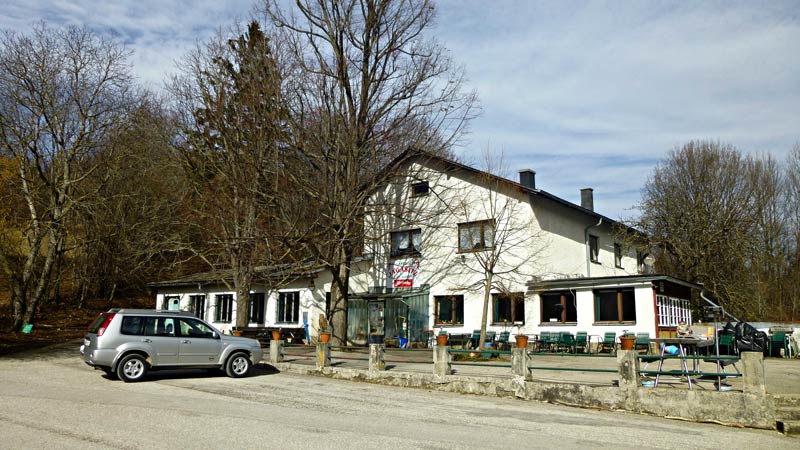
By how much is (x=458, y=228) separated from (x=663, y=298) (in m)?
8.94

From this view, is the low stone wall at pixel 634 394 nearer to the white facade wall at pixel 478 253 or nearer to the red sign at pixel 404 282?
the white facade wall at pixel 478 253

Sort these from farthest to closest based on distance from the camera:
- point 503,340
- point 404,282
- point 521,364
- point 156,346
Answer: point 404,282 → point 503,340 → point 156,346 → point 521,364

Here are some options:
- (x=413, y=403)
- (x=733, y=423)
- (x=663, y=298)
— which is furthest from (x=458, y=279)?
(x=733, y=423)

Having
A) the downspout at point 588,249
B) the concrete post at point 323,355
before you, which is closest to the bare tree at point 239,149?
the concrete post at point 323,355

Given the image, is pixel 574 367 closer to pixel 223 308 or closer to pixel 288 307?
pixel 288 307

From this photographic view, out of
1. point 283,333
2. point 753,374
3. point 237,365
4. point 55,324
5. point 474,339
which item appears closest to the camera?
point 753,374

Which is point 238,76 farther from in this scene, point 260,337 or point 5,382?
point 5,382

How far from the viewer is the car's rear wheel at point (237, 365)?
1514 cm

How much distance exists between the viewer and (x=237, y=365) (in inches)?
602

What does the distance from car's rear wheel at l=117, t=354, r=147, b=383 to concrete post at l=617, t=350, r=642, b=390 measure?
1058cm

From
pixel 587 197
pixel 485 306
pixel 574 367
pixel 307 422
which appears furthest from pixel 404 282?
pixel 307 422

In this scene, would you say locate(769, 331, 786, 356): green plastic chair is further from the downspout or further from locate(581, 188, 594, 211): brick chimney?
locate(581, 188, 594, 211): brick chimney

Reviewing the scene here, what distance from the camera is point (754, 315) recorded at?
105 feet

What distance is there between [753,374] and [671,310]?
15.2 metres
